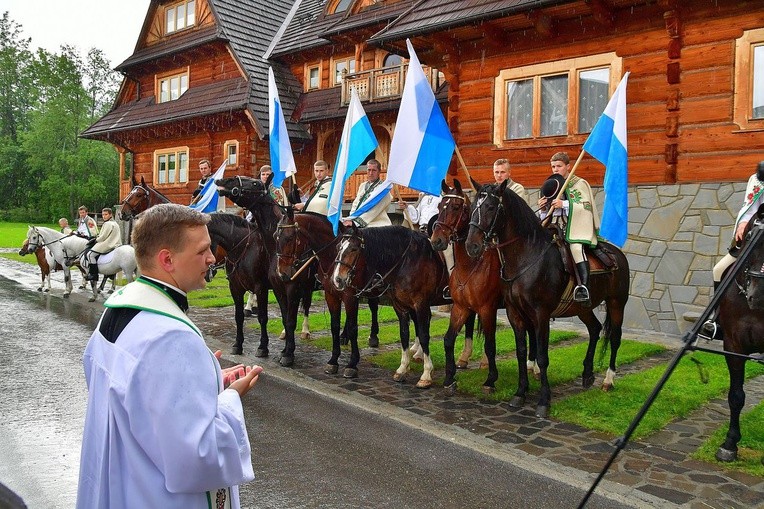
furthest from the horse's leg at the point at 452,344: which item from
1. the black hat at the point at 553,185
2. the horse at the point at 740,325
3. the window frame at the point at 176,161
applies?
the window frame at the point at 176,161

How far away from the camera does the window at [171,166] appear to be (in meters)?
27.0

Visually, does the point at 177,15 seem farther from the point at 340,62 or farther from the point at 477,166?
the point at 477,166

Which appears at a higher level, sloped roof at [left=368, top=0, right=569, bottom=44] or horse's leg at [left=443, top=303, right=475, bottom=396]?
sloped roof at [left=368, top=0, right=569, bottom=44]

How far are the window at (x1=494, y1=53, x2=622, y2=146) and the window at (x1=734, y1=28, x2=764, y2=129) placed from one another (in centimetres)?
214

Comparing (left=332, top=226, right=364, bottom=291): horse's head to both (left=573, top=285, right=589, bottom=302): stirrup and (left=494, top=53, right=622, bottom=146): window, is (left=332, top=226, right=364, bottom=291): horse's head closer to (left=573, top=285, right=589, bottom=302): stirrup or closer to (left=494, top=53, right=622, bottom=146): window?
(left=573, top=285, right=589, bottom=302): stirrup

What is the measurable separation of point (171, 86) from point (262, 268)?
22307 millimetres


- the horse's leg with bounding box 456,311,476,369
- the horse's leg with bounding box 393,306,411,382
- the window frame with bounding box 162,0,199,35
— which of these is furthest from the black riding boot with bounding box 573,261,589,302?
the window frame with bounding box 162,0,199,35

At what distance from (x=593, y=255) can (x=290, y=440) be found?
14.7 ft

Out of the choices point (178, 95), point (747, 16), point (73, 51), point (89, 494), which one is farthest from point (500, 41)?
point (73, 51)

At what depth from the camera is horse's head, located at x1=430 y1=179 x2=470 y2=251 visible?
7109 millimetres

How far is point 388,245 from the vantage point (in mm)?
7949

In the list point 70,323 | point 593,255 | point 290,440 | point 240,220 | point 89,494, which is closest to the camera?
→ point 89,494

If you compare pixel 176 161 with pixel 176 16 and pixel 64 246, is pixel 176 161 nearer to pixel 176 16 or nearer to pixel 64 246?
pixel 176 16

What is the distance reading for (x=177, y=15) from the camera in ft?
92.0
